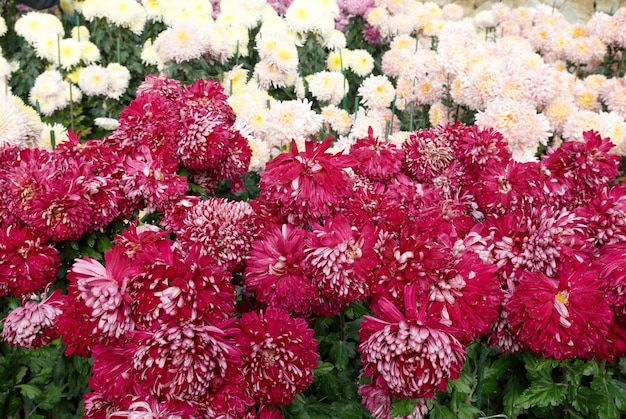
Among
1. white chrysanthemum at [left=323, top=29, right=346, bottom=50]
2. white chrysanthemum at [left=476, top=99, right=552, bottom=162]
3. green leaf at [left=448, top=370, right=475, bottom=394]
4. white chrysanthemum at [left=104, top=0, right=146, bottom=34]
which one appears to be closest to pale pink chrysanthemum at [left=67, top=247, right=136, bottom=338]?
green leaf at [left=448, top=370, right=475, bottom=394]

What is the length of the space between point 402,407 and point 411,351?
0.15 m

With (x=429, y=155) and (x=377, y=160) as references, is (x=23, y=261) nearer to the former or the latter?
(x=377, y=160)

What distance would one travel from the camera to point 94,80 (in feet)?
11.8

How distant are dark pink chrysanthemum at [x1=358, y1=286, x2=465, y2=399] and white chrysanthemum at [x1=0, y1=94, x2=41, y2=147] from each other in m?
1.79

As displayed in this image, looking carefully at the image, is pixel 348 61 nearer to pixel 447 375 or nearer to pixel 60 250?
pixel 60 250

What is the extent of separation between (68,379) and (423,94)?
2210 millimetres

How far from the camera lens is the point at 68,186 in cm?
132

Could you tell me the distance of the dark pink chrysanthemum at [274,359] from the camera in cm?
105

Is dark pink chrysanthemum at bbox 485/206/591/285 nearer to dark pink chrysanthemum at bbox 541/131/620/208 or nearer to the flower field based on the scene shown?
the flower field

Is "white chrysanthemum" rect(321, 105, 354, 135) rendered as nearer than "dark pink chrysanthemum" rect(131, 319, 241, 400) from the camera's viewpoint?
No

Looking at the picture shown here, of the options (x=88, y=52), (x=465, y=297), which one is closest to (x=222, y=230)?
(x=465, y=297)

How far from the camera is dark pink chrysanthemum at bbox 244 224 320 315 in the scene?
1.12 metres

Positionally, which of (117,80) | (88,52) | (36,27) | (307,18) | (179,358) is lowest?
(117,80)

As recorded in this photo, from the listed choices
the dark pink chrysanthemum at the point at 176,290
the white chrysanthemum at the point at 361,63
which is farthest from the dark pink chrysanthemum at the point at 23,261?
the white chrysanthemum at the point at 361,63
